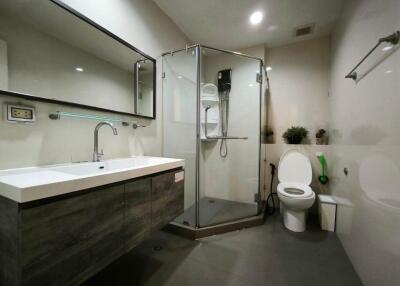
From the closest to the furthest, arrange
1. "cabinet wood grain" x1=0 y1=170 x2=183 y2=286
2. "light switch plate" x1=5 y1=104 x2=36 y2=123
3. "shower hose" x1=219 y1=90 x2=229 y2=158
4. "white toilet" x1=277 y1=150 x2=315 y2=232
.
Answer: "cabinet wood grain" x1=0 y1=170 x2=183 y2=286, "light switch plate" x1=5 y1=104 x2=36 y2=123, "white toilet" x1=277 y1=150 x2=315 y2=232, "shower hose" x1=219 y1=90 x2=229 y2=158

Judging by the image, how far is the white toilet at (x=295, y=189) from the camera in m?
1.91

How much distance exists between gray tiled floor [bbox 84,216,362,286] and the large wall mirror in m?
1.29

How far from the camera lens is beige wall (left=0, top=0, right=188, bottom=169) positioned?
100 cm

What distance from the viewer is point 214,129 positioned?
2.74m

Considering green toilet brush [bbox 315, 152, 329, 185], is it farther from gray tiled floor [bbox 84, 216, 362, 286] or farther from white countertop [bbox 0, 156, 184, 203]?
white countertop [bbox 0, 156, 184, 203]

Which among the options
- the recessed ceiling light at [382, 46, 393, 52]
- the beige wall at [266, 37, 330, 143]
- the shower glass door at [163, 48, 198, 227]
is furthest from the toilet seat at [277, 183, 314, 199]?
the recessed ceiling light at [382, 46, 393, 52]

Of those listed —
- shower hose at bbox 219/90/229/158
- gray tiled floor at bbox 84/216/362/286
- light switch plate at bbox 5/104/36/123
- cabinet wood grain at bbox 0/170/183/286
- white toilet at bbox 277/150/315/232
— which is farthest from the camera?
shower hose at bbox 219/90/229/158

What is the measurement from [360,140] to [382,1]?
937 mm

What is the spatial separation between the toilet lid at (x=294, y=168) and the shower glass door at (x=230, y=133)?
33cm

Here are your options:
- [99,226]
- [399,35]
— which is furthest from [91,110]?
[399,35]

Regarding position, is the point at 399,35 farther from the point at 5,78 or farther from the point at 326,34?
the point at 5,78

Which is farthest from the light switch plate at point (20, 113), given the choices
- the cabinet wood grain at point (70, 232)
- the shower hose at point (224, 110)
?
the shower hose at point (224, 110)

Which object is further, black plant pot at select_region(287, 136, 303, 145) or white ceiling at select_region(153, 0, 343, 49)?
black plant pot at select_region(287, 136, 303, 145)

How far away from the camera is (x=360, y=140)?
1.42m
